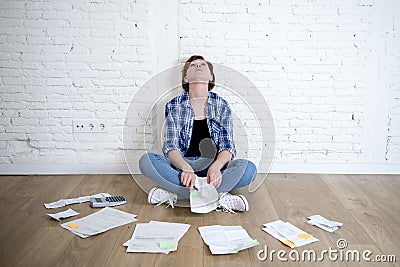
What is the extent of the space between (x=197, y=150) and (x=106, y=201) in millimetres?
621

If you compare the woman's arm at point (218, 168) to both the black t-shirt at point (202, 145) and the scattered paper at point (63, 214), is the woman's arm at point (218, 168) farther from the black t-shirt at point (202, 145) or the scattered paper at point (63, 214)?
the scattered paper at point (63, 214)

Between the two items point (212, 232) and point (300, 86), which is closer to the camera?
point (212, 232)

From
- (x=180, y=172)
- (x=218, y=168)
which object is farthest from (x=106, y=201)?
(x=218, y=168)

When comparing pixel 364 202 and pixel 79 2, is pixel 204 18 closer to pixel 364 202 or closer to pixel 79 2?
pixel 79 2

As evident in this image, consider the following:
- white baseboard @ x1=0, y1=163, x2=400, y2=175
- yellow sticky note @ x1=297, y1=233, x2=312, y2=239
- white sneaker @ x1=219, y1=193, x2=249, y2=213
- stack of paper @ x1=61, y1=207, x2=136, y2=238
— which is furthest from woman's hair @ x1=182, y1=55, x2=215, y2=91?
yellow sticky note @ x1=297, y1=233, x2=312, y2=239

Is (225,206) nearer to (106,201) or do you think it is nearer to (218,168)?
(218,168)

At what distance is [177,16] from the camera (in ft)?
10.0

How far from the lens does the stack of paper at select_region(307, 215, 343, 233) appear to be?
7.42 feet

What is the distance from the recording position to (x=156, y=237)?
214cm

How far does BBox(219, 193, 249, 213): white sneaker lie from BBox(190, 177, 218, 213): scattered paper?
0.04 meters

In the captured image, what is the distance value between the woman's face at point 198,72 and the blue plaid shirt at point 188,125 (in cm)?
12

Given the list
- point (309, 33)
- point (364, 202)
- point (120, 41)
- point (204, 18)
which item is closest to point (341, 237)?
point (364, 202)

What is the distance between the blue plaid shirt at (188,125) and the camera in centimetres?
277

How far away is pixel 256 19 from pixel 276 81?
1.42ft
